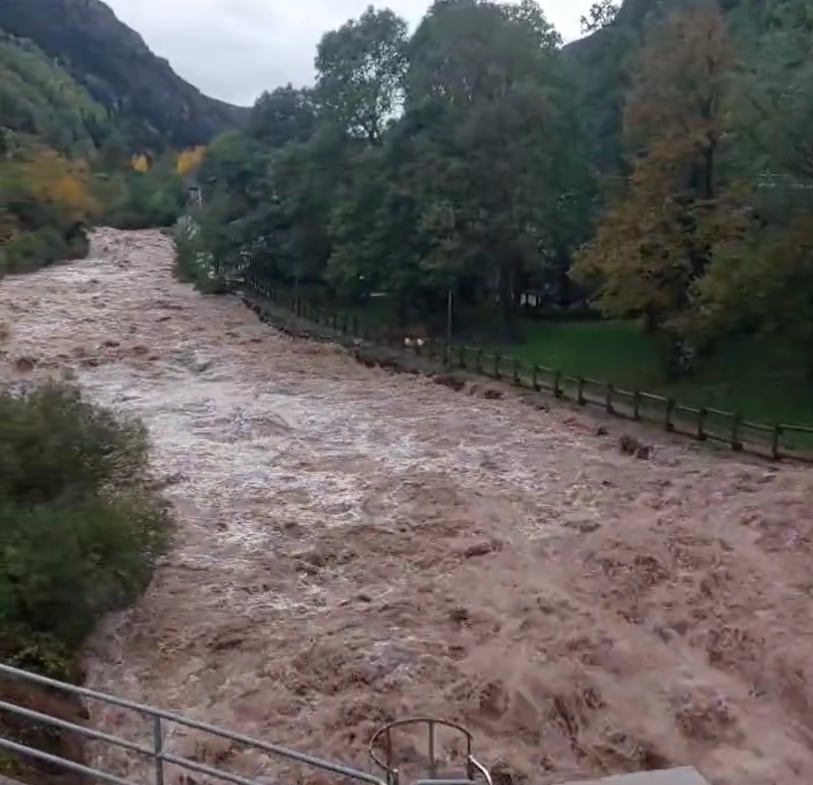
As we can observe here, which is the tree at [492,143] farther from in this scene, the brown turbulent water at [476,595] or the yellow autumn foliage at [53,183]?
the yellow autumn foliage at [53,183]

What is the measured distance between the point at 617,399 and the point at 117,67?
506 ft

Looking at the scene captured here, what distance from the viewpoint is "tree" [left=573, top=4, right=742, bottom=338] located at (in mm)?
28062

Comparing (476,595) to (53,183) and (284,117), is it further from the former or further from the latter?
(284,117)

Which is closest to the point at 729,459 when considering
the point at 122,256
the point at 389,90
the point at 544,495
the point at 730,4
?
the point at 544,495

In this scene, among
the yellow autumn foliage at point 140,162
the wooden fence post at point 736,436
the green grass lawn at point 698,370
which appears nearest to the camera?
the wooden fence post at point 736,436

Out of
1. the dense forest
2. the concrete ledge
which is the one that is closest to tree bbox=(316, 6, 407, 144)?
the dense forest

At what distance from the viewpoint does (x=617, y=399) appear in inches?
1061

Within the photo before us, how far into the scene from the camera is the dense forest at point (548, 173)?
25812 millimetres

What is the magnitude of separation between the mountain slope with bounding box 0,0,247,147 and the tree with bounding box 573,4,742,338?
403 ft

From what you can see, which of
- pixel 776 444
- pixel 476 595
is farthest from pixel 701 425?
pixel 476 595

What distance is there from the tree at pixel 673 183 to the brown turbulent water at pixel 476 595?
4677mm

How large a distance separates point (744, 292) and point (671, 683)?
13645mm

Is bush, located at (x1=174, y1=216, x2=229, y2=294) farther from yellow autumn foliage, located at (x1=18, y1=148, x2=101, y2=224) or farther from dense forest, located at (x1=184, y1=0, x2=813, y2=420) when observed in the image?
yellow autumn foliage, located at (x1=18, y1=148, x2=101, y2=224)

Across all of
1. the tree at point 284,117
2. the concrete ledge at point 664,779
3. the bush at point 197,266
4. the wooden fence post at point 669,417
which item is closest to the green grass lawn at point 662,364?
the wooden fence post at point 669,417
